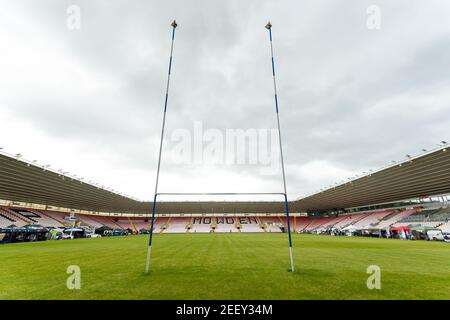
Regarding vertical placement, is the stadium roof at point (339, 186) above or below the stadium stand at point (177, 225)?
above

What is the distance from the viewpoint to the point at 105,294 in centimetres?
570

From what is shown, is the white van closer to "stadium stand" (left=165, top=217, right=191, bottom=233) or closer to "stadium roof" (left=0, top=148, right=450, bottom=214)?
"stadium roof" (left=0, top=148, right=450, bottom=214)

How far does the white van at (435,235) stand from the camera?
28538mm

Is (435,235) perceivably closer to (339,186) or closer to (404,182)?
(404,182)

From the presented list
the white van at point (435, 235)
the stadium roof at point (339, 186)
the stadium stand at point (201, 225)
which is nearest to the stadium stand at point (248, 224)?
the stadium stand at point (201, 225)

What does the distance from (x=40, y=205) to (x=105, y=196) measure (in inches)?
685

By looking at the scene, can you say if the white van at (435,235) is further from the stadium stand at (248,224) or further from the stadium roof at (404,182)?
the stadium stand at (248,224)

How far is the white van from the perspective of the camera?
2854 centimetres

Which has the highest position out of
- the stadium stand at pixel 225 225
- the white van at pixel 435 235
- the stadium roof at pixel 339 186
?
the stadium roof at pixel 339 186

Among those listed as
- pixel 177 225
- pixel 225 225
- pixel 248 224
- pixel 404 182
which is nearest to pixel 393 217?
pixel 404 182

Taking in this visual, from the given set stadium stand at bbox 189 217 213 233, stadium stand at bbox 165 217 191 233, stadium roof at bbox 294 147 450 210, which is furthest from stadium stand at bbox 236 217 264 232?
stadium roof at bbox 294 147 450 210

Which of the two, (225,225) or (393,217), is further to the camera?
(225,225)

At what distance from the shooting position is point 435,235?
29.2 m
